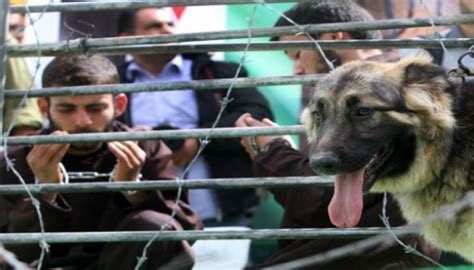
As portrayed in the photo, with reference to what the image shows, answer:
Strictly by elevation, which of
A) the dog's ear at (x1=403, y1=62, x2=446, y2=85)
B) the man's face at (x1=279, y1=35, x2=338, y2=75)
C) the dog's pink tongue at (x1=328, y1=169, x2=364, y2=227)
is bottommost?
the dog's pink tongue at (x1=328, y1=169, x2=364, y2=227)

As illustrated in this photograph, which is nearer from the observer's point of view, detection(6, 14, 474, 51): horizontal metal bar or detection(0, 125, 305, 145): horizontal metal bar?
detection(6, 14, 474, 51): horizontal metal bar

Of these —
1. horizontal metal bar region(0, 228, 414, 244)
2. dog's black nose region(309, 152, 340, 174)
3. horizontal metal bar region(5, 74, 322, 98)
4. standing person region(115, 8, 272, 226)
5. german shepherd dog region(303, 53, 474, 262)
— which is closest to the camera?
dog's black nose region(309, 152, 340, 174)

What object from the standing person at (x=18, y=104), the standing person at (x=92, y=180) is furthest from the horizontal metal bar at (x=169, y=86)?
the standing person at (x=18, y=104)

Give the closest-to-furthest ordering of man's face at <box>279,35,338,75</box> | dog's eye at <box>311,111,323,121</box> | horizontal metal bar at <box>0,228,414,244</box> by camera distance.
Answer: dog's eye at <box>311,111,323,121</box> < horizontal metal bar at <box>0,228,414,244</box> < man's face at <box>279,35,338,75</box>

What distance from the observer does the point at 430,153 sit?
4.40 meters

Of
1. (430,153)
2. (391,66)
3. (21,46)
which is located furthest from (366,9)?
(21,46)

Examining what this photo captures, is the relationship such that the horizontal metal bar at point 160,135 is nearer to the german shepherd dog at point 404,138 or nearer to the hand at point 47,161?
the hand at point 47,161

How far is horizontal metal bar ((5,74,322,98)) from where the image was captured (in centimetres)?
491

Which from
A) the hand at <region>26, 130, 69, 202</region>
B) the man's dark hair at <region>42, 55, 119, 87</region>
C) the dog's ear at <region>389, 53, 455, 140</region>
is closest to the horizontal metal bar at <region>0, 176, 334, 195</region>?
the hand at <region>26, 130, 69, 202</region>

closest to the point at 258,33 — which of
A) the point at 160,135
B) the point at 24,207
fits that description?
the point at 160,135

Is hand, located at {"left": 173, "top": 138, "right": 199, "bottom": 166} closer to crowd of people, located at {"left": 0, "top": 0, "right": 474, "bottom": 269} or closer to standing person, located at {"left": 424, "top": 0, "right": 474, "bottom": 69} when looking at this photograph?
crowd of people, located at {"left": 0, "top": 0, "right": 474, "bottom": 269}

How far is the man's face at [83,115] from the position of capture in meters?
5.41

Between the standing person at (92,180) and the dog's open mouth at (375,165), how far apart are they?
3.38 feet

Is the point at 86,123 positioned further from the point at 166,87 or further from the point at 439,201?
the point at 439,201
